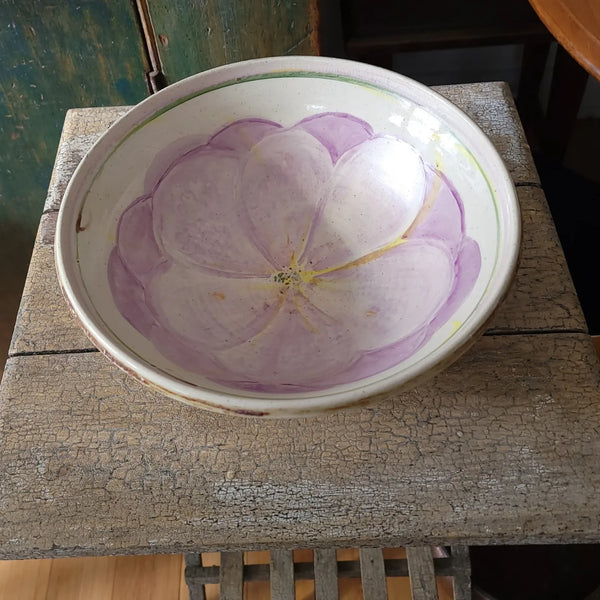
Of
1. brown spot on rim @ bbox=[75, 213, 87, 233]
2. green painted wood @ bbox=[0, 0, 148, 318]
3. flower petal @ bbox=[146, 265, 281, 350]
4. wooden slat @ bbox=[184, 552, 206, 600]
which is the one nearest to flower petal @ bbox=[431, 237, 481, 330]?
flower petal @ bbox=[146, 265, 281, 350]

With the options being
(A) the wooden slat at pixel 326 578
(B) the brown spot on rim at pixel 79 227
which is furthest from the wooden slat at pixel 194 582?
(B) the brown spot on rim at pixel 79 227

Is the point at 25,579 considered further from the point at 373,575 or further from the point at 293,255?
the point at 293,255

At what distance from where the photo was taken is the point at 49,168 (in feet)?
4.01

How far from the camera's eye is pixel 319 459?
593 mm

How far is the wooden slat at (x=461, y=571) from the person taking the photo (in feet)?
2.88

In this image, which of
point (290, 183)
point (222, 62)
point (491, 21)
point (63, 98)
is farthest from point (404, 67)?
point (290, 183)

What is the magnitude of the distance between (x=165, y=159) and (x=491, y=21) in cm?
79

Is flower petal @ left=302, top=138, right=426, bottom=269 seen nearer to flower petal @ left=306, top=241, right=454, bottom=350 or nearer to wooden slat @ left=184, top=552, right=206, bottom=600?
flower petal @ left=306, top=241, right=454, bottom=350

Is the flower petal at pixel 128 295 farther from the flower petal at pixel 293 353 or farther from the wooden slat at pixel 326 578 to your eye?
the wooden slat at pixel 326 578

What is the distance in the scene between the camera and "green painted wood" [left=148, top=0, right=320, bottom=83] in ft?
3.33

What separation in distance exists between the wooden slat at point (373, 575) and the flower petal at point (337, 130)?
506 mm

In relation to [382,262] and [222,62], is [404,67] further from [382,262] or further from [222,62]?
[382,262]

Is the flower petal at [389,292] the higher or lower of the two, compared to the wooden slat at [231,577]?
higher

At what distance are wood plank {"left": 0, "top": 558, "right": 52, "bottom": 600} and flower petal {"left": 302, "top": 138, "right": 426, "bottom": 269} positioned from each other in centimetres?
82
